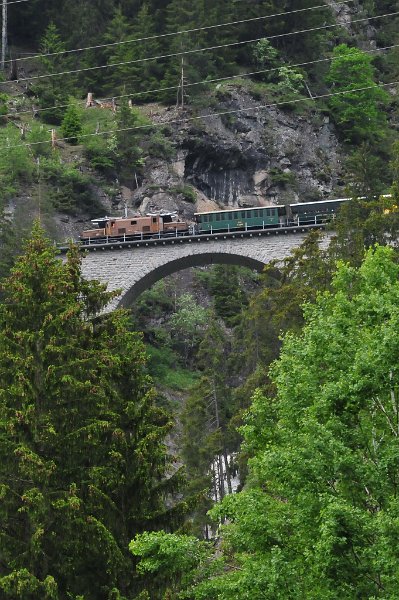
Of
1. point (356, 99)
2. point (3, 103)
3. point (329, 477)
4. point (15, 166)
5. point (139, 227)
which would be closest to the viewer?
point (329, 477)

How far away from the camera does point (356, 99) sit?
286 feet

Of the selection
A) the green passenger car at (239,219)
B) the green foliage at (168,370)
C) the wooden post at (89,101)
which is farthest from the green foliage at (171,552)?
the wooden post at (89,101)

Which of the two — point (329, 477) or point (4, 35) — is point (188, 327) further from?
point (329, 477)

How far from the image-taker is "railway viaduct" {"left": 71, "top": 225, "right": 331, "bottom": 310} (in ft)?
206

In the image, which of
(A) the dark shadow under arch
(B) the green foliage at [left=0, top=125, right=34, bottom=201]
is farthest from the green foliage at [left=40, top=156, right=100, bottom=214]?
(A) the dark shadow under arch

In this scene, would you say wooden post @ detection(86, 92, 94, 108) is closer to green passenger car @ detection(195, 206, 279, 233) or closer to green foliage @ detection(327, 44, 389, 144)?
green foliage @ detection(327, 44, 389, 144)

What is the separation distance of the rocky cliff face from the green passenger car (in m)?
14.5

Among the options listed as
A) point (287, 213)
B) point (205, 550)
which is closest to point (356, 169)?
point (287, 213)

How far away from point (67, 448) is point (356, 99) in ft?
213

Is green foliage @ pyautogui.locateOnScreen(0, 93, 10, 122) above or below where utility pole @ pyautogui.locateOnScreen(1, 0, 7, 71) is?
below

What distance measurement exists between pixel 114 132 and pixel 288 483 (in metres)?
63.5

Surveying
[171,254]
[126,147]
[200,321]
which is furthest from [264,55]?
[171,254]

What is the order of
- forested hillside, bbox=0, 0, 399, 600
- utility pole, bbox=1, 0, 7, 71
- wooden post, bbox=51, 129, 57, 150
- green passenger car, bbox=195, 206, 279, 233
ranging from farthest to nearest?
utility pole, bbox=1, 0, 7, 71
wooden post, bbox=51, 129, 57, 150
green passenger car, bbox=195, 206, 279, 233
forested hillside, bbox=0, 0, 399, 600

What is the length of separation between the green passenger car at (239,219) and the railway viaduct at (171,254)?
3.94 ft
